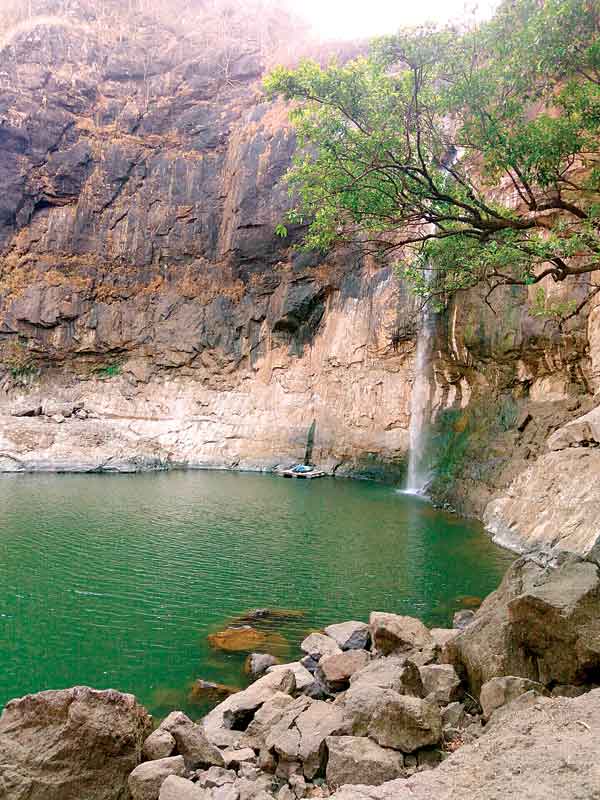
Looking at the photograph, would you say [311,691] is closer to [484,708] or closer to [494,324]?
[484,708]

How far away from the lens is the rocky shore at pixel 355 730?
4.25 m

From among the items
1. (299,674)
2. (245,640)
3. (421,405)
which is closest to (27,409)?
(421,405)

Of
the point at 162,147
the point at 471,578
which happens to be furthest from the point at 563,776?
the point at 162,147

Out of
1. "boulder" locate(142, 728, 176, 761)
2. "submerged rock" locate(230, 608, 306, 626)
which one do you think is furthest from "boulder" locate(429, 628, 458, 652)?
"boulder" locate(142, 728, 176, 761)

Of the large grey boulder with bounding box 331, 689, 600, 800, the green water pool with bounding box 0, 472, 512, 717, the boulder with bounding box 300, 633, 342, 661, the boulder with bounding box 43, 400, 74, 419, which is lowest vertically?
the green water pool with bounding box 0, 472, 512, 717

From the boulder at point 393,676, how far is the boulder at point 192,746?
6.24 feet

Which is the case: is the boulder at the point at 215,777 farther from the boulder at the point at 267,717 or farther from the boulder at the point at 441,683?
the boulder at the point at 441,683

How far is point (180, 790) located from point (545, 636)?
3.53 m

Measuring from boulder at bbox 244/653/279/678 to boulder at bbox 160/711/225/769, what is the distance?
9.90 ft

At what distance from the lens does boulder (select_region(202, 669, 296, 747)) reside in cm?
632

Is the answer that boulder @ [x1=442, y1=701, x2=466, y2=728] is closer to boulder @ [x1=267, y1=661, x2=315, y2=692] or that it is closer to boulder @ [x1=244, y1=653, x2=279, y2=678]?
boulder @ [x1=267, y1=661, x2=315, y2=692]

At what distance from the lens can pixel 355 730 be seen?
5.32 metres

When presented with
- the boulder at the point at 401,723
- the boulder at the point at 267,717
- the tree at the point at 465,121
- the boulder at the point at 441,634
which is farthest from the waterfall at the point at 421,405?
the boulder at the point at 401,723

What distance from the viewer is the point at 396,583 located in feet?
42.8
